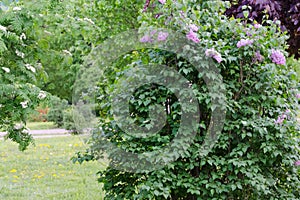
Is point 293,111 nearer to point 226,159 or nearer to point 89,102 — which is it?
point 226,159

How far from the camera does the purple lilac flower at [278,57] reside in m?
3.12

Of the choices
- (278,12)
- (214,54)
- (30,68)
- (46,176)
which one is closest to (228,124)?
(214,54)

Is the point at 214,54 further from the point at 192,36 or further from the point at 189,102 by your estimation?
the point at 189,102

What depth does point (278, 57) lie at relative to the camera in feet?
10.3

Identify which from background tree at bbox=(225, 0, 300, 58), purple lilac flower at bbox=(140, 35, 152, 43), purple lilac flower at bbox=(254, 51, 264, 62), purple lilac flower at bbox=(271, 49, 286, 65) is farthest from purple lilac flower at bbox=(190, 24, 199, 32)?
background tree at bbox=(225, 0, 300, 58)

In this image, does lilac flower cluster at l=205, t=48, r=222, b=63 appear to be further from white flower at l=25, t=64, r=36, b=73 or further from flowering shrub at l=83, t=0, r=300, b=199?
white flower at l=25, t=64, r=36, b=73

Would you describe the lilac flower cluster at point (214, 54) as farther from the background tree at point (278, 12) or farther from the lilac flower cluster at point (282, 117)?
the background tree at point (278, 12)

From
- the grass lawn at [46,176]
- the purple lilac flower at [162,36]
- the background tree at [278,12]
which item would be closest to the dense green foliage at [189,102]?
the purple lilac flower at [162,36]

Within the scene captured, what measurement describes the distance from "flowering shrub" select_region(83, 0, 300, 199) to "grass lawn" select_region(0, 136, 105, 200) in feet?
5.15

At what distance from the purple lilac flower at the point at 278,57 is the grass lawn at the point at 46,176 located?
2.24 m

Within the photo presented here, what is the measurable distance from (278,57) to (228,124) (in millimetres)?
642

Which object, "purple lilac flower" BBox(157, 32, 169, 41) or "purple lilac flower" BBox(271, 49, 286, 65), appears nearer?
"purple lilac flower" BBox(157, 32, 169, 41)

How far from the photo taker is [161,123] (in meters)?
3.09

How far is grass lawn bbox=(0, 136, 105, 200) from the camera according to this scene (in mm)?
5012
